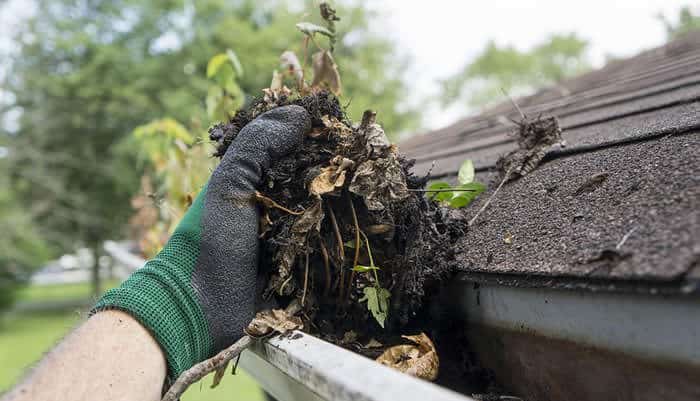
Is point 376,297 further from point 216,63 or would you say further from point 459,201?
point 216,63

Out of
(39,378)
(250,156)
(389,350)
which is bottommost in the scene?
(389,350)

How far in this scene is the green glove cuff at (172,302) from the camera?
2.97ft

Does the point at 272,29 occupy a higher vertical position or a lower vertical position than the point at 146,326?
higher

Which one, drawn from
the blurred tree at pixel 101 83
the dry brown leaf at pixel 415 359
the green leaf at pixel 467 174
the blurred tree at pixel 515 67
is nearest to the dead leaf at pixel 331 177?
the dry brown leaf at pixel 415 359

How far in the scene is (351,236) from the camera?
100cm

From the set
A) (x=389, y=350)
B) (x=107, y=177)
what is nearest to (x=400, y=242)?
(x=389, y=350)

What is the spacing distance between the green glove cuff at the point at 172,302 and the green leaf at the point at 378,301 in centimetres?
32

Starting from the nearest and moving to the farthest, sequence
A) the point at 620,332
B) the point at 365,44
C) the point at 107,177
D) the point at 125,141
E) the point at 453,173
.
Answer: the point at 620,332 → the point at 453,173 → the point at 125,141 → the point at 107,177 → the point at 365,44

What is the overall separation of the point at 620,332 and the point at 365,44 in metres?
15.4

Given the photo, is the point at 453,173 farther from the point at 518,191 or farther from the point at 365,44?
the point at 365,44

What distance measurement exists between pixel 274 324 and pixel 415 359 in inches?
10.9

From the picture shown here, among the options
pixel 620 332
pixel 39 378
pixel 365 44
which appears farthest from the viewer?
pixel 365 44

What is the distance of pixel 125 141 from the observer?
42.1 ft

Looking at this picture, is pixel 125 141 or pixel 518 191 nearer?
pixel 518 191
